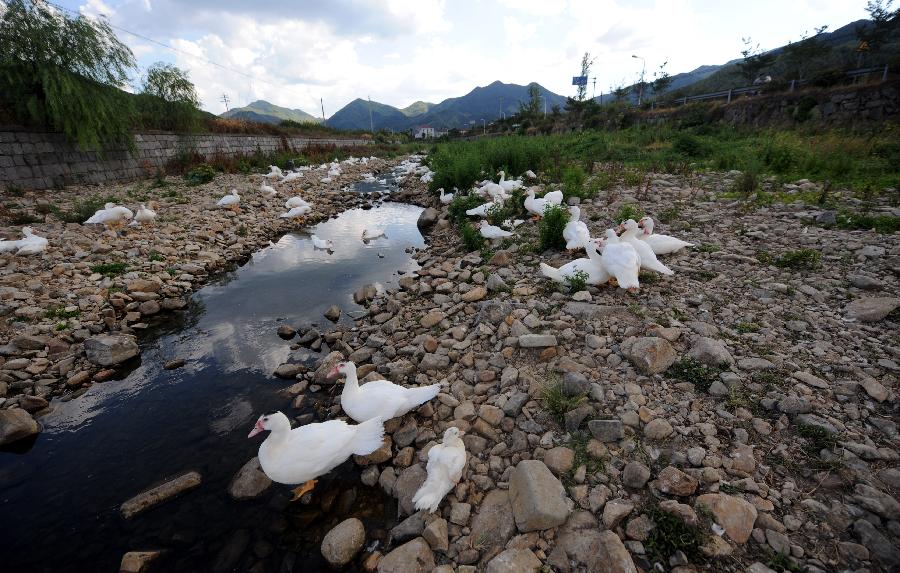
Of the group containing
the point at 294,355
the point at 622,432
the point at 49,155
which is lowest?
the point at 294,355

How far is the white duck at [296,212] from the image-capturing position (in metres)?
13.8

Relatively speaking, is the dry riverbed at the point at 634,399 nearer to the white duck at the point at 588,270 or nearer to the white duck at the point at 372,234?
the white duck at the point at 588,270

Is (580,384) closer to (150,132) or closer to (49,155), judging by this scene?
(49,155)

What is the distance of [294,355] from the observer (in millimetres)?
5883

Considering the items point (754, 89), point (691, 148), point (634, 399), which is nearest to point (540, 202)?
point (634, 399)

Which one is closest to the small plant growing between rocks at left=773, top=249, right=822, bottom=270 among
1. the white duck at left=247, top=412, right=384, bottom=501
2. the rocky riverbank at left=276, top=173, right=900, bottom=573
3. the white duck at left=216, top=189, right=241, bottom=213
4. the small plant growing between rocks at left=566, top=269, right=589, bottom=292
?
the rocky riverbank at left=276, top=173, right=900, bottom=573

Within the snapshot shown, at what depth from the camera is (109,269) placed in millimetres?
7840

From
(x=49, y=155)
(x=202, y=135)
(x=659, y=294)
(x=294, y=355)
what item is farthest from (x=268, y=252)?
(x=202, y=135)

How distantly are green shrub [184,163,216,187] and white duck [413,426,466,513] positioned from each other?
18762mm

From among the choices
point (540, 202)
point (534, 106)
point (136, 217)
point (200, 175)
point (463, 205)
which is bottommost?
point (463, 205)

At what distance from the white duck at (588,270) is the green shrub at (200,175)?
17779mm

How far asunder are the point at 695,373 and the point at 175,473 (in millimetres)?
5573

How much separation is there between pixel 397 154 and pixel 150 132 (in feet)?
96.6

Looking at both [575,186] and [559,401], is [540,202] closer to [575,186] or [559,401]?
[575,186]
